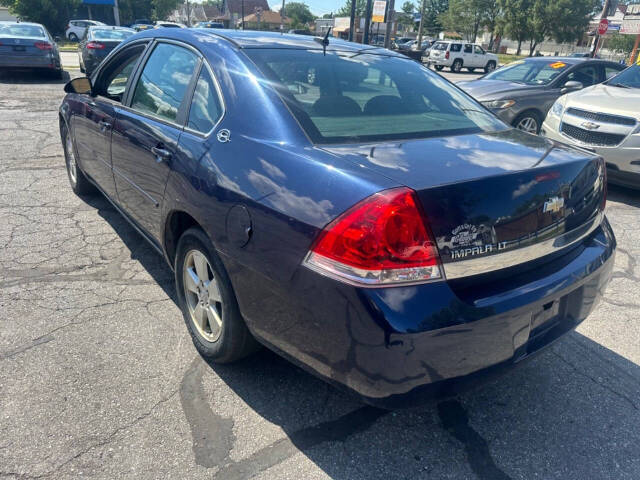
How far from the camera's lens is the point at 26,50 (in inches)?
506

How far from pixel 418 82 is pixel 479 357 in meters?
1.83

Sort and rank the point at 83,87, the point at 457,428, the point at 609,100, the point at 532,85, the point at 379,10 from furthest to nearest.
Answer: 1. the point at 379,10
2. the point at 532,85
3. the point at 609,100
4. the point at 83,87
5. the point at 457,428

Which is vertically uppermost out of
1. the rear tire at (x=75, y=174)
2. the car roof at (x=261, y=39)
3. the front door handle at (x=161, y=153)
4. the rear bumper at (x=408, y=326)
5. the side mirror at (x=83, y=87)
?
the car roof at (x=261, y=39)

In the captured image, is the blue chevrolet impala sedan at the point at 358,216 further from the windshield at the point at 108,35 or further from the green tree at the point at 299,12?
the green tree at the point at 299,12

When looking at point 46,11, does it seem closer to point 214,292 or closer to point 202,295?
point 202,295

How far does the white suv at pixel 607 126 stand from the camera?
222 inches

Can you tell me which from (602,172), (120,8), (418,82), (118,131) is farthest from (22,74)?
(120,8)

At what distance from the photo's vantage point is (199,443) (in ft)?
7.16

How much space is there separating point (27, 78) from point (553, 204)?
1624 centimetres

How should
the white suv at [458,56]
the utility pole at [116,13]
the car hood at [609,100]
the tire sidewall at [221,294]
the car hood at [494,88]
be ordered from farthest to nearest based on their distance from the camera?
the utility pole at [116,13], the white suv at [458,56], the car hood at [494,88], the car hood at [609,100], the tire sidewall at [221,294]

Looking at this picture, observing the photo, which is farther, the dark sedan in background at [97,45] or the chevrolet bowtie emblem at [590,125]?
the dark sedan in background at [97,45]

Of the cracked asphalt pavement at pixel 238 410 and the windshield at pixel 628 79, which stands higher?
the windshield at pixel 628 79

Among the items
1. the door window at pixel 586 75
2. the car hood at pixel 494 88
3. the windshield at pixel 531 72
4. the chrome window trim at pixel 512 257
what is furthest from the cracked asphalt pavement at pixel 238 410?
the door window at pixel 586 75

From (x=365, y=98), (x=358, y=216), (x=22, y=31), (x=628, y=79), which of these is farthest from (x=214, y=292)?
(x=22, y=31)
